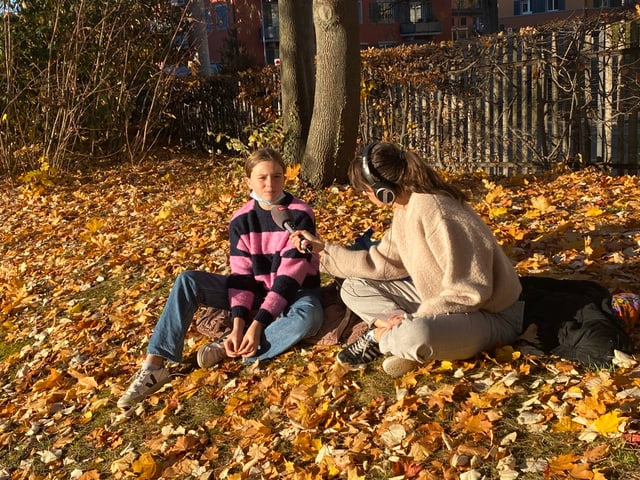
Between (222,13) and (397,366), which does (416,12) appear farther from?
(397,366)

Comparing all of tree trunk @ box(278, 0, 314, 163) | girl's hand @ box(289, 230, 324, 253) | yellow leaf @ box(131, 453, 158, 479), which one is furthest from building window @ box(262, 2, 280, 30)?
yellow leaf @ box(131, 453, 158, 479)

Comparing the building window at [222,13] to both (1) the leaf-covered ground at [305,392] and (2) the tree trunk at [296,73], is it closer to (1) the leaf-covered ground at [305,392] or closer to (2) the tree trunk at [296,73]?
(2) the tree trunk at [296,73]

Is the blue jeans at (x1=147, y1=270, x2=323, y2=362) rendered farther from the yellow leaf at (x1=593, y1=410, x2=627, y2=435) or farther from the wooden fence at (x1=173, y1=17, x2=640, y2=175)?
the wooden fence at (x1=173, y1=17, x2=640, y2=175)

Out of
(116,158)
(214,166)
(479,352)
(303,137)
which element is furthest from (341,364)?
(116,158)

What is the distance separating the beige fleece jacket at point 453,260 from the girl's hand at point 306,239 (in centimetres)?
62

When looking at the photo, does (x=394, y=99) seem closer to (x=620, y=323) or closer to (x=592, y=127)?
(x=592, y=127)

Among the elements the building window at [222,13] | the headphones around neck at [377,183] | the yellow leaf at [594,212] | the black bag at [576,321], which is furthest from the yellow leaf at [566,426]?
the building window at [222,13]

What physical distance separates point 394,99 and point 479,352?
6.68m

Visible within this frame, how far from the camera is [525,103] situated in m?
8.21

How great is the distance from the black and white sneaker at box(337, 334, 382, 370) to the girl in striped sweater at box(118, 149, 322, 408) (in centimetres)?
37

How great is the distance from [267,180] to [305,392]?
4.23ft

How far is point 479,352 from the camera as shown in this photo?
3375 mm

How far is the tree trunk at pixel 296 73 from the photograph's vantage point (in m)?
8.67

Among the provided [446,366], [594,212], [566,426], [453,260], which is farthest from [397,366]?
[594,212]
